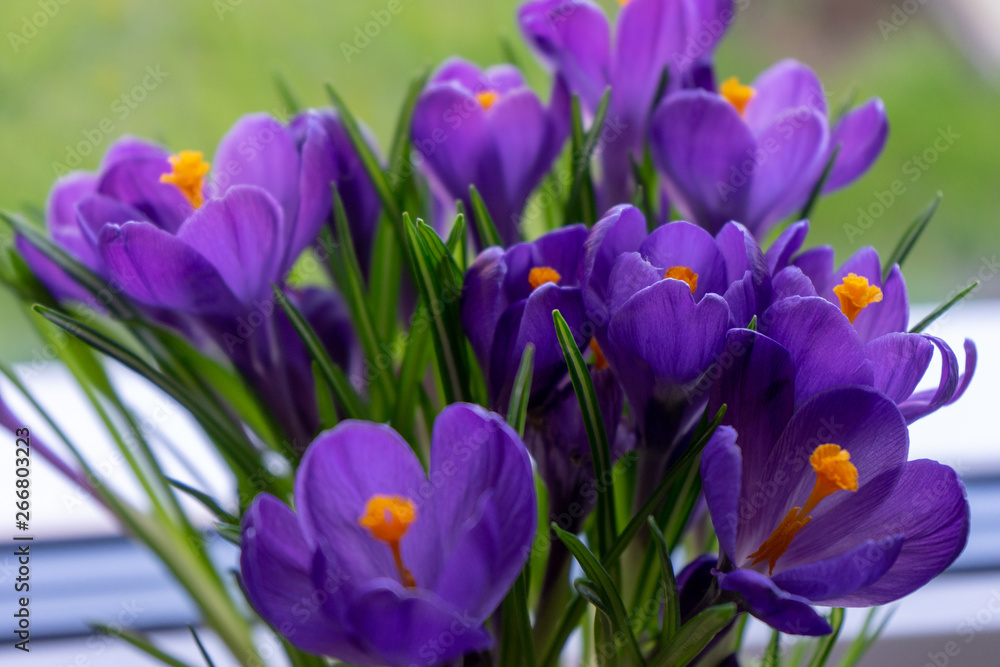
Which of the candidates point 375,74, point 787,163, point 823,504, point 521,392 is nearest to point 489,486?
point 521,392

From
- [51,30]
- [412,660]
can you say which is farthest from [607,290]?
[51,30]

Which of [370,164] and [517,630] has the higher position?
[370,164]

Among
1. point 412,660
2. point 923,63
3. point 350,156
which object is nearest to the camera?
point 412,660

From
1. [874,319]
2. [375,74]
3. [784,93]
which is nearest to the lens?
[874,319]

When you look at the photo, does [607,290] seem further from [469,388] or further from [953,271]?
[953,271]

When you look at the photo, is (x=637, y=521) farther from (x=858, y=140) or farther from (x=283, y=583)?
(x=858, y=140)

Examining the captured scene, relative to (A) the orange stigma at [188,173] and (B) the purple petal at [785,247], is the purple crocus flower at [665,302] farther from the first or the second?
(A) the orange stigma at [188,173]

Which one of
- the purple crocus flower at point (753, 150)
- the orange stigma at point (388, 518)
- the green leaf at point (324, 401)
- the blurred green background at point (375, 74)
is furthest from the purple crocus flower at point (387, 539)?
the blurred green background at point (375, 74)
